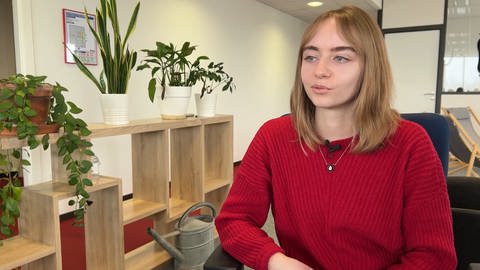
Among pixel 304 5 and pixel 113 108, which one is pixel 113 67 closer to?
pixel 113 108

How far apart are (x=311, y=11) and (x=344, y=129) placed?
550 cm

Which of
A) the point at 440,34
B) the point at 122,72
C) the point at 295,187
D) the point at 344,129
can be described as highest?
the point at 440,34

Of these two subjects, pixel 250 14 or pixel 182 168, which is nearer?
pixel 182 168

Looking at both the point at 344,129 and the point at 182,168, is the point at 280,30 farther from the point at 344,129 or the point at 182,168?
the point at 344,129

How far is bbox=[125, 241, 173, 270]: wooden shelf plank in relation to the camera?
2.13 m

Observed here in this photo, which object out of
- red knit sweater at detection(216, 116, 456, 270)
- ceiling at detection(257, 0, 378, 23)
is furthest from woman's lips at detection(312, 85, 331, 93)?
ceiling at detection(257, 0, 378, 23)

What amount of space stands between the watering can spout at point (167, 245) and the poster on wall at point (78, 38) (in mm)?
1581

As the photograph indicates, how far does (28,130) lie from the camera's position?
1.44 m

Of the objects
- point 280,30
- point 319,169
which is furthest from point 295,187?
point 280,30

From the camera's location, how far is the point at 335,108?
1.11 meters

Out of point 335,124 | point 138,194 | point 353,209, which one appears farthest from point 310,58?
point 138,194

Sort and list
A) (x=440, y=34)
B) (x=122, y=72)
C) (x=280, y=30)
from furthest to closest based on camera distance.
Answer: (x=280, y=30) → (x=440, y=34) → (x=122, y=72)

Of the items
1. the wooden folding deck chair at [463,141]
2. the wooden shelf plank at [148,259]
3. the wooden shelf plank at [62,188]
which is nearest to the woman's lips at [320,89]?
the wooden shelf plank at [62,188]

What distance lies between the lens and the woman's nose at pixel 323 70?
104 cm
